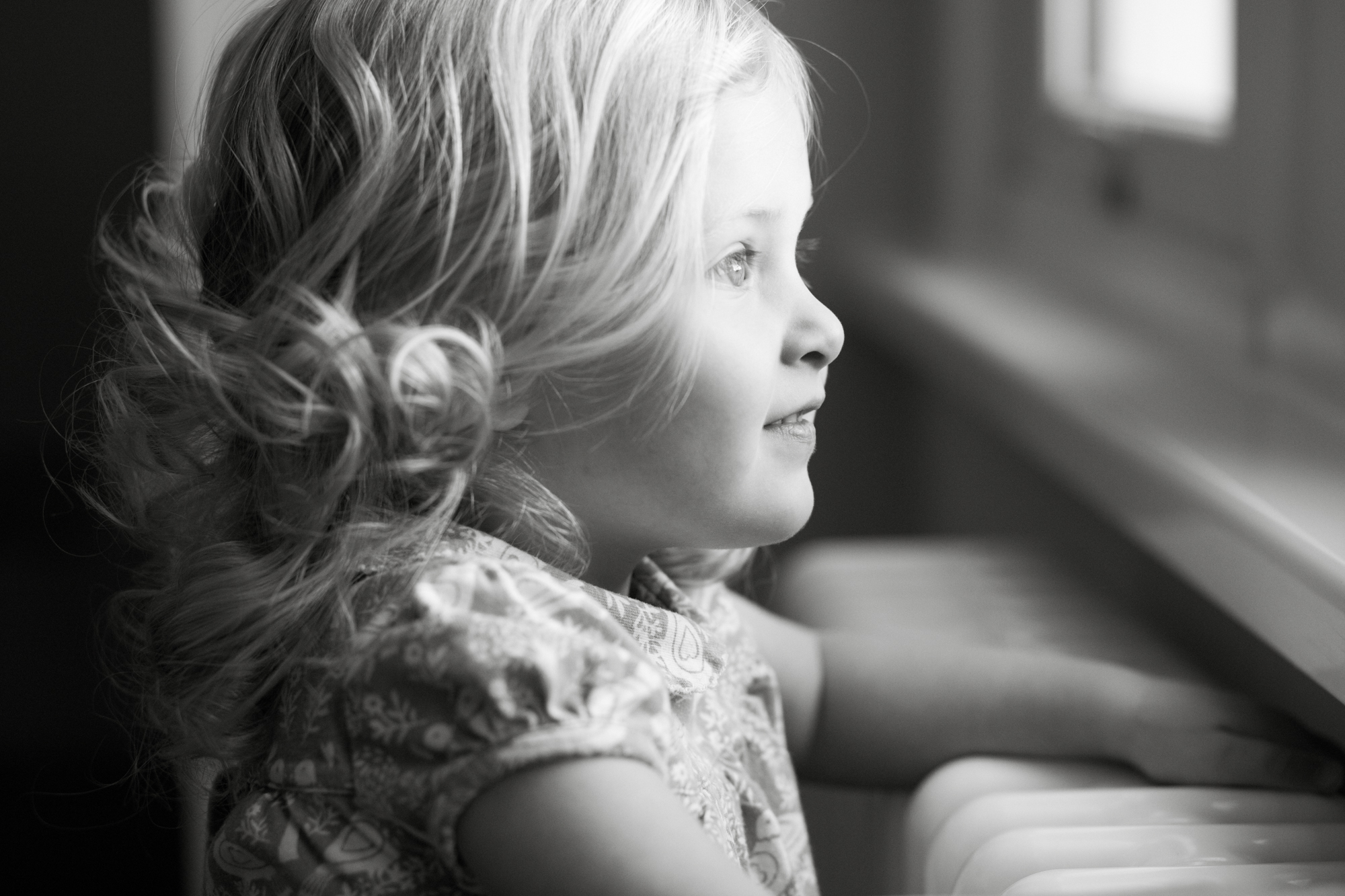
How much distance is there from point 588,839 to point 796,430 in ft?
0.82

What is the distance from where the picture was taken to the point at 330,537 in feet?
2.08

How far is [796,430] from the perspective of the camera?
2.36ft

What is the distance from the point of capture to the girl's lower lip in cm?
71

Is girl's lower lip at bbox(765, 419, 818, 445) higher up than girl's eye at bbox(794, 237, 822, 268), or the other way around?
girl's eye at bbox(794, 237, 822, 268)

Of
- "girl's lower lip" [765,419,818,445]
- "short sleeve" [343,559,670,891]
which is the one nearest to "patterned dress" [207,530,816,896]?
"short sleeve" [343,559,670,891]

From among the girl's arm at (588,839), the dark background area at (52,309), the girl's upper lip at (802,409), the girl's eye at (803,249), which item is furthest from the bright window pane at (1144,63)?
the dark background area at (52,309)

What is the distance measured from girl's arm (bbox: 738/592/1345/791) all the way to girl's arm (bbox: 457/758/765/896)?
303 mm

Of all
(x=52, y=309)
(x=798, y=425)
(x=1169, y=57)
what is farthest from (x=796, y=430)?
(x=52, y=309)

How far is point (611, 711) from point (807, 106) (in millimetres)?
350

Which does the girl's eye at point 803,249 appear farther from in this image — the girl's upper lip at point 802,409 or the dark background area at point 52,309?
the dark background area at point 52,309

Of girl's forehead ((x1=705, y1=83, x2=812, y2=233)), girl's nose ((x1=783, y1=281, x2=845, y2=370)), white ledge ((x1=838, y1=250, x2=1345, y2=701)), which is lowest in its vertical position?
white ledge ((x1=838, y1=250, x2=1345, y2=701))

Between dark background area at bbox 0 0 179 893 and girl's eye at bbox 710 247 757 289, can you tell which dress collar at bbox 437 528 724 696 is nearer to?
girl's eye at bbox 710 247 757 289

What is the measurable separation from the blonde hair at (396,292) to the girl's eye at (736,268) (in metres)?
0.03

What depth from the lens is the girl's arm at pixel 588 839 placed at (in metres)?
0.54
